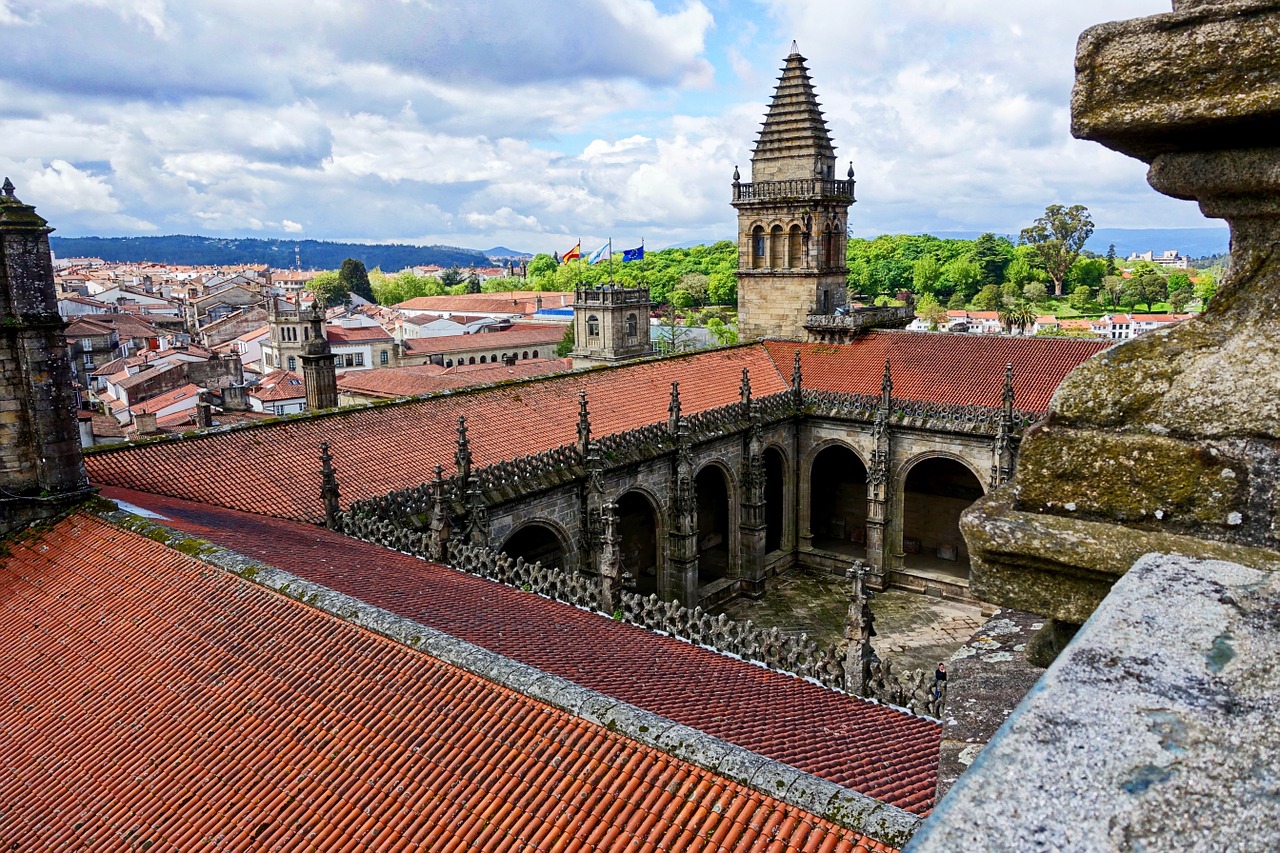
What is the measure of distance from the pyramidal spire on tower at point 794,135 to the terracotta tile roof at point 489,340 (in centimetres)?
5327

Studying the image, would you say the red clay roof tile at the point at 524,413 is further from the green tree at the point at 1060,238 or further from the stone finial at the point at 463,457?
the green tree at the point at 1060,238

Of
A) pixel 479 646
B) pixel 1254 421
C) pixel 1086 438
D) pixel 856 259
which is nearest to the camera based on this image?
pixel 1254 421

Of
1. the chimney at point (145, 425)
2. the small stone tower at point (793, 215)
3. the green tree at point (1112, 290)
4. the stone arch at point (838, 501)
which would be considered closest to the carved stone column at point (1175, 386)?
the stone arch at point (838, 501)

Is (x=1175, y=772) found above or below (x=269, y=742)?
above

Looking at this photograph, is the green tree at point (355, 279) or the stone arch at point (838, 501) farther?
the green tree at point (355, 279)

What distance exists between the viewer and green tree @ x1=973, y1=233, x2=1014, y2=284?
136625 millimetres

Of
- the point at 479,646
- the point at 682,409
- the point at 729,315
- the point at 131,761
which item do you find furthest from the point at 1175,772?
the point at 729,315

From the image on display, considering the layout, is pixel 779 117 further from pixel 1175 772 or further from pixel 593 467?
pixel 1175 772

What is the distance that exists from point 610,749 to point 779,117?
120 ft

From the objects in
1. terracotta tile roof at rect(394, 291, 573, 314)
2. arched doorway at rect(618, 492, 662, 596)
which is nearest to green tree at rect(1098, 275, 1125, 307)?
terracotta tile roof at rect(394, 291, 573, 314)

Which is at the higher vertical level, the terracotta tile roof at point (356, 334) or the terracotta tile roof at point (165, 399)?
the terracotta tile roof at point (356, 334)

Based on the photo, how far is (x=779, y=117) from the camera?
40.7 metres

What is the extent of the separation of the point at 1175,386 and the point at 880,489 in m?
30.9

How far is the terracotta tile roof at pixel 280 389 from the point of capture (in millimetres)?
61656
